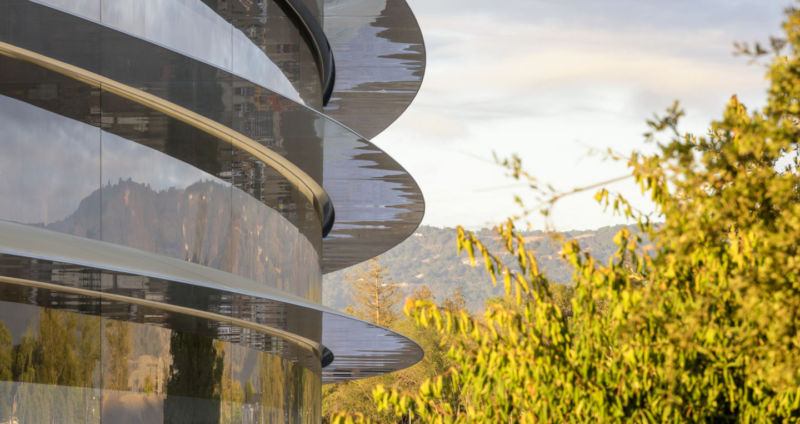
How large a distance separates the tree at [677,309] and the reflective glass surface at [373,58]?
10.8 meters

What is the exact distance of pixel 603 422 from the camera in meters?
4.40

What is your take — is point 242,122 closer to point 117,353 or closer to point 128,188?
point 128,188

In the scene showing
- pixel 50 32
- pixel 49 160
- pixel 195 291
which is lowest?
pixel 195 291

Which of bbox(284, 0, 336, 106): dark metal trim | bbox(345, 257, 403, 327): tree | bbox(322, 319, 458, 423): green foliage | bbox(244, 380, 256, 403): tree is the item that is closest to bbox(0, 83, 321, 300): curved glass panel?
bbox(244, 380, 256, 403): tree

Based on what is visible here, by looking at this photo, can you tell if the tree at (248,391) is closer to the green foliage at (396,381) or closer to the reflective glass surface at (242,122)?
the reflective glass surface at (242,122)

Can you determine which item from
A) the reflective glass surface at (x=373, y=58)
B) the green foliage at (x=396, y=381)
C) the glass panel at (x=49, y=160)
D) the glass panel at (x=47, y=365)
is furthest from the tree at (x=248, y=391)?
the green foliage at (x=396, y=381)

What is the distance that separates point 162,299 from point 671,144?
582 centimetres

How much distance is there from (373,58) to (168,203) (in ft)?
27.9

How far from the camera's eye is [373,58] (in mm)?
16766

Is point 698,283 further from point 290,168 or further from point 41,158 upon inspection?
point 290,168

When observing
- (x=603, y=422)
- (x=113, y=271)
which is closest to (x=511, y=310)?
(x=603, y=422)

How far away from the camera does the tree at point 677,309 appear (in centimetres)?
392

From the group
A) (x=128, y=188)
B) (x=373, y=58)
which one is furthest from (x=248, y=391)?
(x=373, y=58)

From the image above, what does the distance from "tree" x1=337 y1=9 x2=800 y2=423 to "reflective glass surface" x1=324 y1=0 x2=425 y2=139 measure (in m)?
10.8
